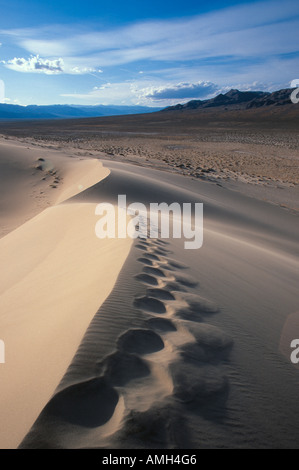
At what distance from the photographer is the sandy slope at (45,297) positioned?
5.15 ft

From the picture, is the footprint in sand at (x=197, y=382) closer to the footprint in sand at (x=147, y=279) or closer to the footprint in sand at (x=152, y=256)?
the footprint in sand at (x=147, y=279)

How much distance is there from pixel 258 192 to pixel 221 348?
11.2 metres

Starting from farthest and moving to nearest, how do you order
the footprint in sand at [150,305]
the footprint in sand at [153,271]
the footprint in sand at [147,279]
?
1. the footprint in sand at [153,271]
2. the footprint in sand at [147,279]
3. the footprint in sand at [150,305]

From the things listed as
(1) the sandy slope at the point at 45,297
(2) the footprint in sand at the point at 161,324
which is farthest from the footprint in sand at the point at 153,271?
(2) the footprint in sand at the point at 161,324

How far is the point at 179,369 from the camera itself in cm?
170

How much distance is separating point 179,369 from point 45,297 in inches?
62.6

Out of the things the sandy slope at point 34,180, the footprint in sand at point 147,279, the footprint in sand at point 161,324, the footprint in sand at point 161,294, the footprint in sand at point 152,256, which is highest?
the sandy slope at point 34,180

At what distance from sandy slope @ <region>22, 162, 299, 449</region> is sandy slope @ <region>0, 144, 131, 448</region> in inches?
4.6

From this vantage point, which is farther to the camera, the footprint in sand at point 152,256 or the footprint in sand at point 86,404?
the footprint in sand at point 152,256

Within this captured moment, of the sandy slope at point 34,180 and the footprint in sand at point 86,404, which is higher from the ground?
the sandy slope at point 34,180

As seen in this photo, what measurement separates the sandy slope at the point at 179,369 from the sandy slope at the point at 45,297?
117 millimetres

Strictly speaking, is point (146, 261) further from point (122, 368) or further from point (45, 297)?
point (122, 368)

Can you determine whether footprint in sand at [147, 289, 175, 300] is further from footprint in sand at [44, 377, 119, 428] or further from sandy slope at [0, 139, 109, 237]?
sandy slope at [0, 139, 109, 237]
